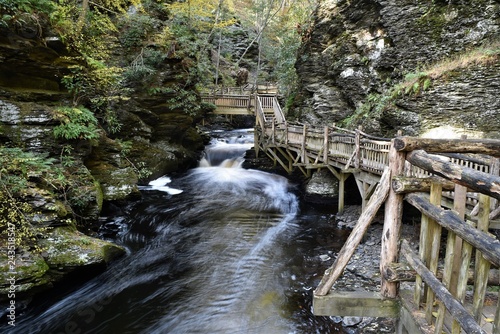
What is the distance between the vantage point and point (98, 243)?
788 cm

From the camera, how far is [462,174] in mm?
2152

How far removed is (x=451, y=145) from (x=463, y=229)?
2.84 feet

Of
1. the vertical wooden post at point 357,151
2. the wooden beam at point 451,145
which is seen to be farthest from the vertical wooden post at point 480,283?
the vertical wooden post at point 357,151

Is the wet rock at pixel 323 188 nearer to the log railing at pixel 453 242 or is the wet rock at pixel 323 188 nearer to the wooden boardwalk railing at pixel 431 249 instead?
the wooden boardwalk railing at pixel 431 249

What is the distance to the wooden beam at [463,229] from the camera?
74.4 inches

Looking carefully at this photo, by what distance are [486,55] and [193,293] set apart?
41.4 feet

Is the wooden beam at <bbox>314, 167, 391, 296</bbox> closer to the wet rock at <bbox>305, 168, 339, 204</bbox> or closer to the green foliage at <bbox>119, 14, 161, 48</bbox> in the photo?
the wet rock at <bbox>305, 168, 339, 204</bbox>

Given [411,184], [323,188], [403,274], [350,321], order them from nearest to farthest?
[411,184], [403,274], [350,321], [323,188]

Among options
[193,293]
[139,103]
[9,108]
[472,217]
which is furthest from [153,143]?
[472,217]

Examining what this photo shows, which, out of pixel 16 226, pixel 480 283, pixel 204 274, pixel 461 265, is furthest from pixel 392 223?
pixel 16 226

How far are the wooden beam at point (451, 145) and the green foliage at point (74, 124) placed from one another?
976cm

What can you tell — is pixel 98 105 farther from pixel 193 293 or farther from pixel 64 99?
pixel 193 293

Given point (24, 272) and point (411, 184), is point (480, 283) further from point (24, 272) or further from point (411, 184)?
point (24, 272)

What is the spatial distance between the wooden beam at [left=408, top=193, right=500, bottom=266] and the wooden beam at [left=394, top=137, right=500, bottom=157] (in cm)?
50
